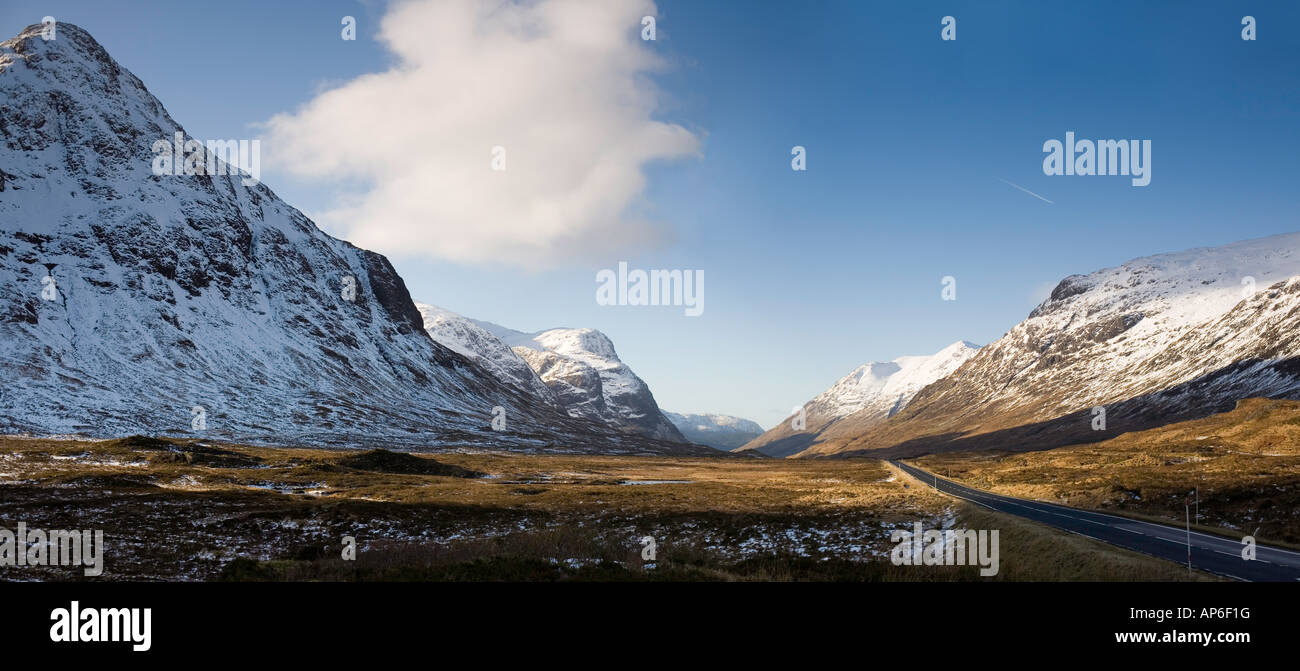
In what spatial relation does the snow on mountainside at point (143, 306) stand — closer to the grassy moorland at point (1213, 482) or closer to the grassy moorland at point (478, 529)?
the grassy moorland at point (478, 529)

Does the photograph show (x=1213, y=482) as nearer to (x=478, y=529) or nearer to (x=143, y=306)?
(x=478, y=529)

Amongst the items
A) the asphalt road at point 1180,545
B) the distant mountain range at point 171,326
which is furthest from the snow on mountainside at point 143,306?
the asphalt road at point 1180,545

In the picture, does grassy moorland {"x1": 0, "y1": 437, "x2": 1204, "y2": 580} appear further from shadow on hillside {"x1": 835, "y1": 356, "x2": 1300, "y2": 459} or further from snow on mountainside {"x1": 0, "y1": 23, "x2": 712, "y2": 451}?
shadow on hillside {"x1": 835, "y1": 356, "x2": 1300, "y2": 459}

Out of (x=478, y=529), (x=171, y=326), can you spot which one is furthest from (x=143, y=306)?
(x=478, y=529)

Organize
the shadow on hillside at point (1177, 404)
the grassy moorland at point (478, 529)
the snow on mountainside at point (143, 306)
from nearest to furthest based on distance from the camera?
1. the grassy moorland at point (478, 529)
2. the snow on mountainside at point (143, 306)
3. the shadow on hillside at point (1177, 404)

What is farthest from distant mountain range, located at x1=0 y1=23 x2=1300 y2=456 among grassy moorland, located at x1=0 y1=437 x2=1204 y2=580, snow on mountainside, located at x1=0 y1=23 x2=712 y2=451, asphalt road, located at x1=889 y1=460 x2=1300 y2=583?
asphalt road, located at x1=889 y1=460 x2=1300 y2=583
